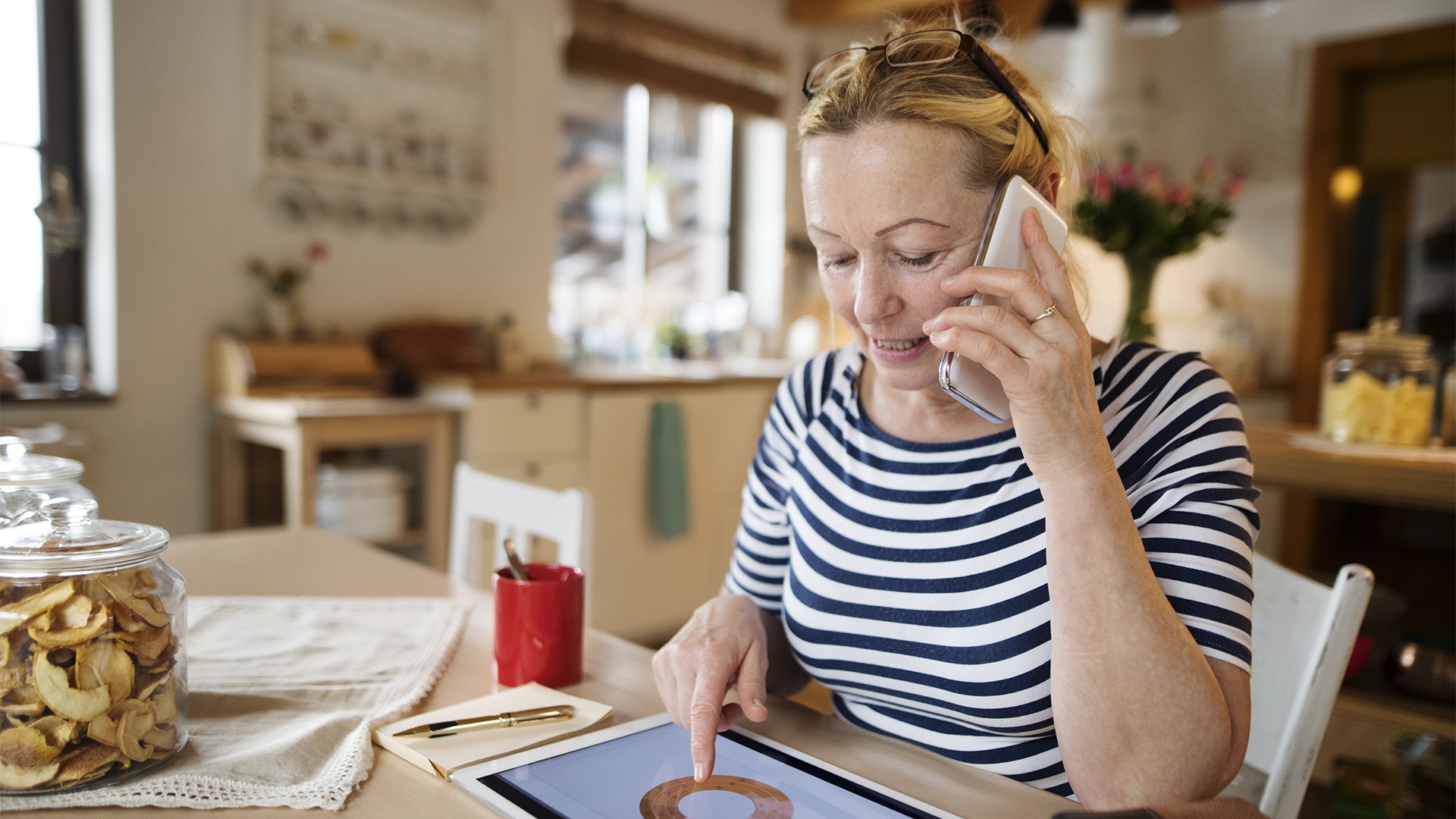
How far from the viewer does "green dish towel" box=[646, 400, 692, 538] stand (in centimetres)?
351

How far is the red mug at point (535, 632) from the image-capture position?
3.24 ft

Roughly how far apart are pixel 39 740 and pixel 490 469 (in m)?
2.34

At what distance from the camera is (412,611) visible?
122cm

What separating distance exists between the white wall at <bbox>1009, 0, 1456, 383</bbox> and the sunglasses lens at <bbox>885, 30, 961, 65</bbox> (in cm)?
388

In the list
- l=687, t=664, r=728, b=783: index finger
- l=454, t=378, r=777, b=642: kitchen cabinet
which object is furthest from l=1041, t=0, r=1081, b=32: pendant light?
l=687, t=664, r=728, b=783: index finger

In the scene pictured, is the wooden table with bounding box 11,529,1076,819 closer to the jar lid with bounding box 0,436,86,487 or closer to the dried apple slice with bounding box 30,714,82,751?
the dried apple slice with bounding box 30,714,82,751

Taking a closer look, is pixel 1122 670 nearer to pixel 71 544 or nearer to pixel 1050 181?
pixel 1050 181

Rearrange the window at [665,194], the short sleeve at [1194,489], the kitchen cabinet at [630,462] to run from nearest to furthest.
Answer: the short sleeve at [1194,489] → the kitchen cabinet at [630,462] → the window at [665,194]

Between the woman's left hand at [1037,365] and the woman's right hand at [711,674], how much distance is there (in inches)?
12.5

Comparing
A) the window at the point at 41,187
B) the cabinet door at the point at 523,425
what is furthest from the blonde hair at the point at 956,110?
the window at the point at 41,187

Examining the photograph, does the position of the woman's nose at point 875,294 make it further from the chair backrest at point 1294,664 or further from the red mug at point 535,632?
the chair backrest at point 1294,664

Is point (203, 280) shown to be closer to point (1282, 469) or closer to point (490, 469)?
point (490, 469)

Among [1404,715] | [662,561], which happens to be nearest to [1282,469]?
[1404,715]

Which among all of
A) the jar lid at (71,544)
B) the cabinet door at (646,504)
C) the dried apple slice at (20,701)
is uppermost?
the jar lid at (71,544)
